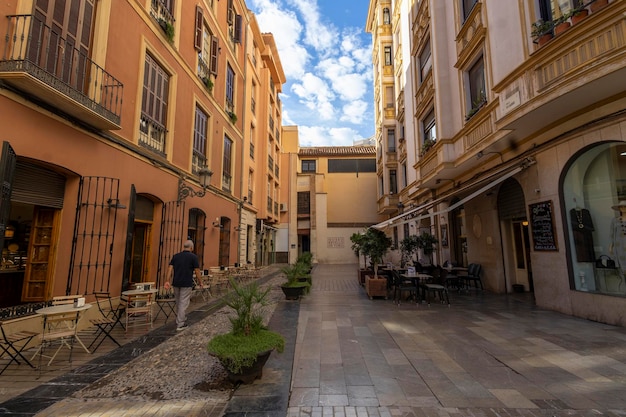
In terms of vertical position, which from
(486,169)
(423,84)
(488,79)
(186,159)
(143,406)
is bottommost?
(143,406)

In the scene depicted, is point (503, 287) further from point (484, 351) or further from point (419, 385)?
point (419, 385)

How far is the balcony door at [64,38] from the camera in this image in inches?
199

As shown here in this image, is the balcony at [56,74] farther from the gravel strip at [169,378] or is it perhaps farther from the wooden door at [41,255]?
the gravel strip at [169,378]

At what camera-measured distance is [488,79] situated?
810 cm

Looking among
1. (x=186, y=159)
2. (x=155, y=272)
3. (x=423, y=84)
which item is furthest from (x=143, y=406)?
(x=423, y=84)

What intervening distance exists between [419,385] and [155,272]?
7.73m

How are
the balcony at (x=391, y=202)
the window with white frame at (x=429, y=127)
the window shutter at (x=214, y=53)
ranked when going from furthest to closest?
the balcony at (x=391, y=202) < the window shutter at (x=214, y=53) < the window with white frame at (x=429, y=127)

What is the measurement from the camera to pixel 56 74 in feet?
17.4

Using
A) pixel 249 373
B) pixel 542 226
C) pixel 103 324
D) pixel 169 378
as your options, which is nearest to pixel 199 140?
pixel 103 324

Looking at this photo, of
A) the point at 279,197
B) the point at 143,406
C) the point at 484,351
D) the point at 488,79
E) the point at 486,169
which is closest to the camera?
the point at 143,406

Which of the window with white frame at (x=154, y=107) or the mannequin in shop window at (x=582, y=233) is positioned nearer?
the mannequin in shop window at (x=582, y=233)

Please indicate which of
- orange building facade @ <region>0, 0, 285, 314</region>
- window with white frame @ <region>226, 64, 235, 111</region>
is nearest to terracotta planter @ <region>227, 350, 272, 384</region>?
orange building facade @ <region>0, 0, 285, 314</region>

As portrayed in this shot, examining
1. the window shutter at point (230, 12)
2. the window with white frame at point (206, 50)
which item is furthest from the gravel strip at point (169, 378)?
the window shutter at point (230, 12)

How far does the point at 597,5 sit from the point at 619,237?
417 cm
